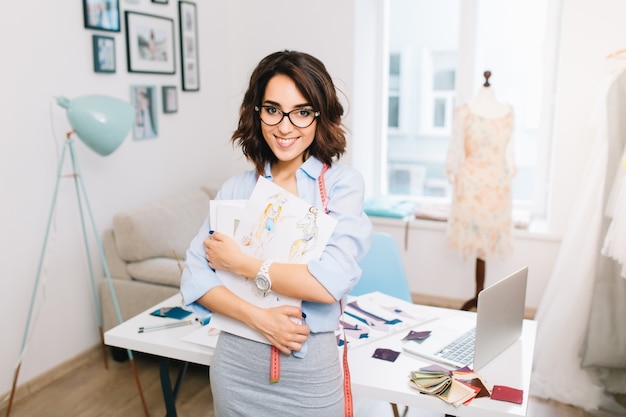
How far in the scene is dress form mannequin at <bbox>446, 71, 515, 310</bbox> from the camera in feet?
10.3

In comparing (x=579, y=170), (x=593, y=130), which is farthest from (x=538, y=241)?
(x=593, y=130)

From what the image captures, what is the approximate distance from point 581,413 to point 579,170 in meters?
1.45

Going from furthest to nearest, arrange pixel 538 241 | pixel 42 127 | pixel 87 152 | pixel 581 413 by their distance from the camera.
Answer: pixel 538 241
pixel 87 152
pixel 42 127
pixel 581 413

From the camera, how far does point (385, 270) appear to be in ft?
7.37

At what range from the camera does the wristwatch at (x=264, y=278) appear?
1.25 metres

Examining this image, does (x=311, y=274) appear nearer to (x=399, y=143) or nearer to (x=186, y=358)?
(x=186, y=358)

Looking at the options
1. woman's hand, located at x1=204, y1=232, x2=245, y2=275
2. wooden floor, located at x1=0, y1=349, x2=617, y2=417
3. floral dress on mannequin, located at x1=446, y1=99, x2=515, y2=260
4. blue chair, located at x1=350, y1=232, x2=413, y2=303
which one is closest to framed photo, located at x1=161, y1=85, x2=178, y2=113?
wooden floor, located at x1=0, y1=349, x2=617, y2=417

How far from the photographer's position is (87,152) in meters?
3.00

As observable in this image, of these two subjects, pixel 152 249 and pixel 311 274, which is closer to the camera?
pixel 311 274

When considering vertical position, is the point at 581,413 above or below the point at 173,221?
below

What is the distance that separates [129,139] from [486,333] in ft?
8.07

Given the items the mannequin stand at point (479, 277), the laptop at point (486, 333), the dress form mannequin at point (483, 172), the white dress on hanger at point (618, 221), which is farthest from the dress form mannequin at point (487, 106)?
the laptop at point (486, 333)

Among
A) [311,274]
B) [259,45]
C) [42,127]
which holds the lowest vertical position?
[311,274]

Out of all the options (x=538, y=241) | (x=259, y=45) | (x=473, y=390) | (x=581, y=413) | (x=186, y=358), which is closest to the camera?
(x=473, y=390)
